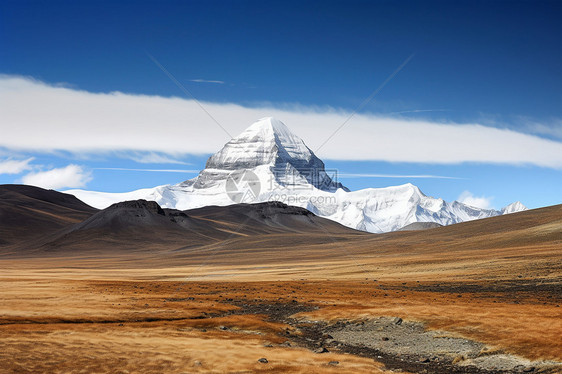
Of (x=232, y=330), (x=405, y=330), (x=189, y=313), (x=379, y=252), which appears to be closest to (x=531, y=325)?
(x=405, y=330)

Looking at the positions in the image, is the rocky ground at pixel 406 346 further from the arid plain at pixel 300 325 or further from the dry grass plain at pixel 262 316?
the dry grass plain at pixel 262 316

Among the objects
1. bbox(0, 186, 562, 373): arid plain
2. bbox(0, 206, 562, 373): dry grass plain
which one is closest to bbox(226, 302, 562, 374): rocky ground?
bbox(0, 186, 562, 373): arid plain

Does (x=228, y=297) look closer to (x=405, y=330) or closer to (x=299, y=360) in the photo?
(x=405, y=330)

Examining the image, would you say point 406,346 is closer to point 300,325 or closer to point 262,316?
point 300,325

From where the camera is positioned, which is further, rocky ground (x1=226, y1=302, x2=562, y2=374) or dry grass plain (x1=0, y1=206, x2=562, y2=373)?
rocky ground (x1=226, y1=302, x2=562, y2=374)

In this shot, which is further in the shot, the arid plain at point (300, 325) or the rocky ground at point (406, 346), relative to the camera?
the rocky ground at point (406, 346)

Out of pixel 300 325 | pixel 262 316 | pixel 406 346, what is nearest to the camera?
pixel 406 346

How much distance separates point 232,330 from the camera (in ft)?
106

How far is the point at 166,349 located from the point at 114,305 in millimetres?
16144

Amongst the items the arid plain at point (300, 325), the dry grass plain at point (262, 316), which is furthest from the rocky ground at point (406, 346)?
the dry grass plain at point (262, 316)

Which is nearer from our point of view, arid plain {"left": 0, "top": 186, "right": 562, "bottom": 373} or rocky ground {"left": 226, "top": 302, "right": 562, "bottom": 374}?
arid plain {"left": 0, "top": 186, "right": 562, "bottom": 373}

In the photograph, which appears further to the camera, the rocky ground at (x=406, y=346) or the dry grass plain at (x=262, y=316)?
the rocky ground at (x=406, y=346)

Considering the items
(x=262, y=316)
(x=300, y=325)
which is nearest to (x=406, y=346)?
(x=300, y=325)

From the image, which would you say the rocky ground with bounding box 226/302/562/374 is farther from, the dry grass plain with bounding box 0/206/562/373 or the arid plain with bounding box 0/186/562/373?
the dry grass plain with bounding box 0/206/562/373
